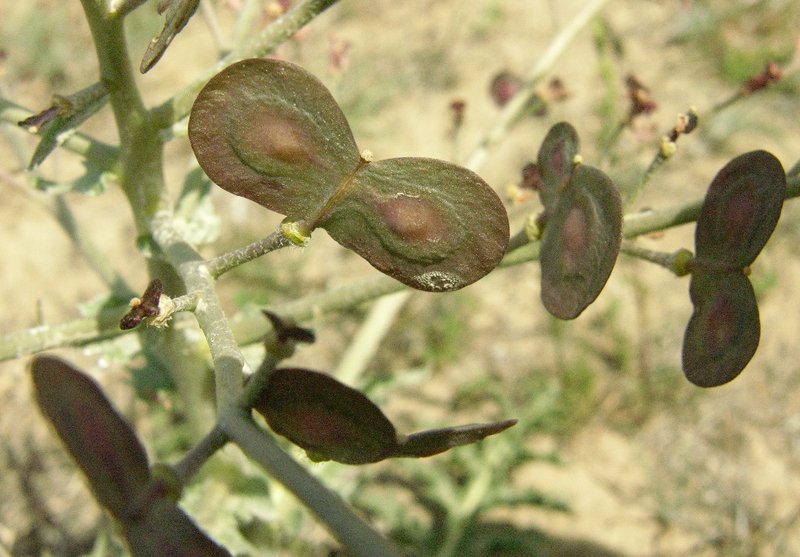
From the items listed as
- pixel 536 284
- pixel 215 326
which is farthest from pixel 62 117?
pixel 536 284

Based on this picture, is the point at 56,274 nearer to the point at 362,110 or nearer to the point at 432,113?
the point at 362,110

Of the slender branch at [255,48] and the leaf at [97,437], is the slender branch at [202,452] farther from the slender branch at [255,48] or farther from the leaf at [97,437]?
the slender branch at [255,48]

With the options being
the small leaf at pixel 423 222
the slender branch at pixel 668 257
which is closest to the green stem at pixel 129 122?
the small leaf at pixel 423 222

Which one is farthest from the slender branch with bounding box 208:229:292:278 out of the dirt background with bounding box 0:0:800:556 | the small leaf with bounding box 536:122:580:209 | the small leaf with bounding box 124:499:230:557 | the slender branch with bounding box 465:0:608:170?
the slender branch with bounding box 465:0:608:170

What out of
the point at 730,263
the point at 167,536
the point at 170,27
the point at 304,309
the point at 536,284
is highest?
the point at 170,27

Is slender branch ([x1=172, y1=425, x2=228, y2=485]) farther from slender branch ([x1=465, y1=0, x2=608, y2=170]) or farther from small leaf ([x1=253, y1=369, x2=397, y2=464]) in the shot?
slender branch ([x1=465, y1=0, x2=608, y2=170])

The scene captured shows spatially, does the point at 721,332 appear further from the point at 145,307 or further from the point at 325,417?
the point at 145,307

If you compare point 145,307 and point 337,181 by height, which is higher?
point 337,181
